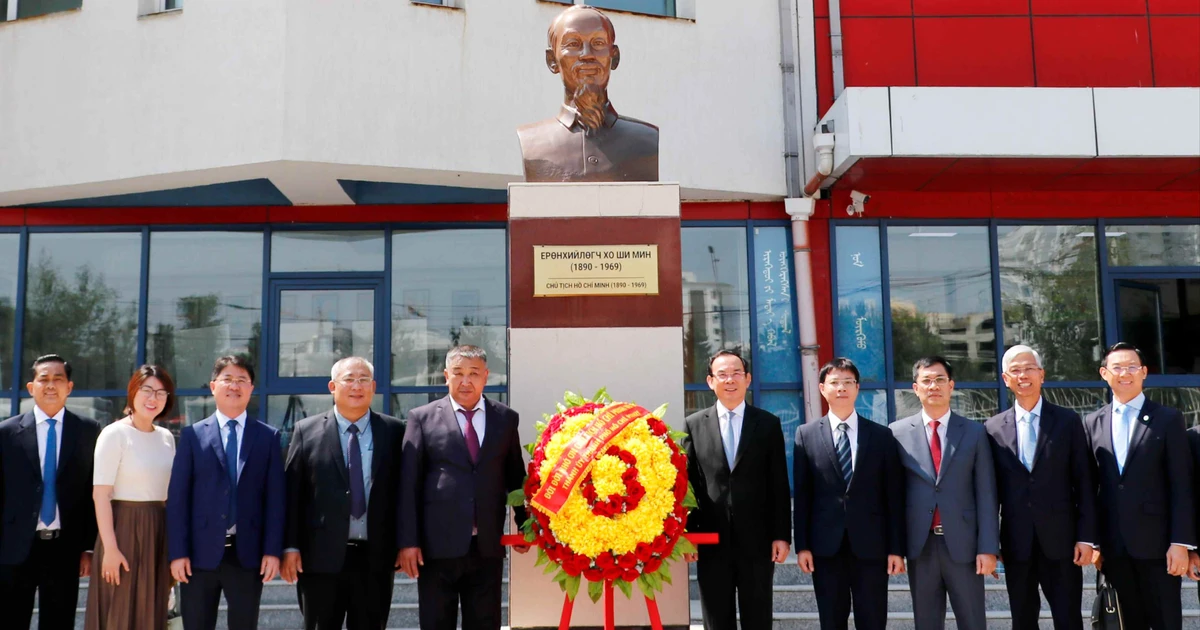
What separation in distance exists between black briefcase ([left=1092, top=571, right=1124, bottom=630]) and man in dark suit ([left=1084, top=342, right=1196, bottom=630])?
0.03m

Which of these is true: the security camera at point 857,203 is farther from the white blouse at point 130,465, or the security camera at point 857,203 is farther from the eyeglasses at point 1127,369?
the white blouse at point 130,465

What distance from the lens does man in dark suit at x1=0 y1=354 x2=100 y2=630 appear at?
168 inches

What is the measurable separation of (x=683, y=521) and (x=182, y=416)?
6.38 meters

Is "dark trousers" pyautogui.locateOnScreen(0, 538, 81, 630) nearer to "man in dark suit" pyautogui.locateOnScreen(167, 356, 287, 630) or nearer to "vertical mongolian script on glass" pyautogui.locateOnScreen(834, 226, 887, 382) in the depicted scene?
"man in dark suit" pyautogui.locateOnScreen(167, 356, 287, 630)

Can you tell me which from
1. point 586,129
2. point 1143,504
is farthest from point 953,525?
point 586,129

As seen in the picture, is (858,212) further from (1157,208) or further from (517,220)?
(517,220)

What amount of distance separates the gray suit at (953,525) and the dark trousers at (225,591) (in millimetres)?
2791

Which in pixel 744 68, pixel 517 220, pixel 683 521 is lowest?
pixel 683 521

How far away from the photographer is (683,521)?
357cm

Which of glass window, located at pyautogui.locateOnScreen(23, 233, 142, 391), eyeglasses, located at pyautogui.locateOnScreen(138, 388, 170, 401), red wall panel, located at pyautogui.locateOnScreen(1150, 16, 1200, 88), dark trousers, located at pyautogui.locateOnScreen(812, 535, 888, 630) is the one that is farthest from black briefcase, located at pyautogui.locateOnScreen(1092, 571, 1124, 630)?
glass window, located at pyautogui.locateOnScreen(23, 233, 142, 391)

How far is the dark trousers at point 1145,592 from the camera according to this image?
13.6ft

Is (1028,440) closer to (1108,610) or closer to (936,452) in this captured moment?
(936,452)

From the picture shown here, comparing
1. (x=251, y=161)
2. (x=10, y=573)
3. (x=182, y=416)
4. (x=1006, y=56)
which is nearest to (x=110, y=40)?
(x=251, y=161)

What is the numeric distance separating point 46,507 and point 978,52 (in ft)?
26.1
